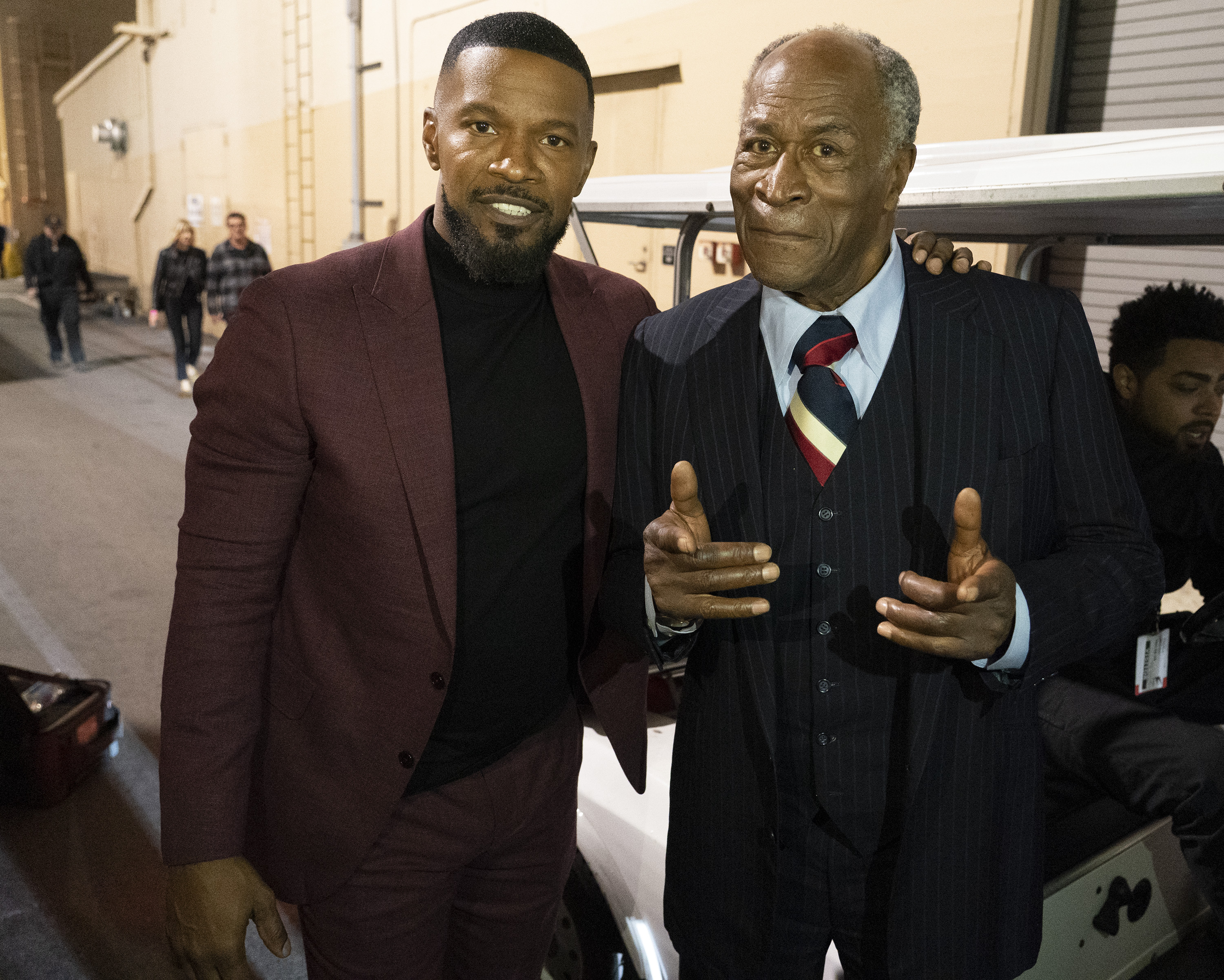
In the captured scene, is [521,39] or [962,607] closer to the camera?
[962,607]

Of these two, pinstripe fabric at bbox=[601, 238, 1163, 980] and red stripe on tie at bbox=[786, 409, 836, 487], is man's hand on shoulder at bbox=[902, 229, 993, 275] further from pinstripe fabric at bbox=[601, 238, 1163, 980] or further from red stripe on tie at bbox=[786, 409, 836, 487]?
red stripe on tie at bbox=[786, 409, 836, 487]

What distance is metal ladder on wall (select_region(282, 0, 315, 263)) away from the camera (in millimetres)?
14586

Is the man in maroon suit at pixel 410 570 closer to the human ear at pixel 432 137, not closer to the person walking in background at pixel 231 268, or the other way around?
the human ear at pixel 432 137

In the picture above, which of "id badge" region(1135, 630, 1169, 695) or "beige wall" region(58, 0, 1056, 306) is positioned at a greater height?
"beige wall" region(58, 0, 1056, 306)

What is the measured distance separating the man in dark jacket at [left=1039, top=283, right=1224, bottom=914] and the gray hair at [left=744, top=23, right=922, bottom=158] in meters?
1.58

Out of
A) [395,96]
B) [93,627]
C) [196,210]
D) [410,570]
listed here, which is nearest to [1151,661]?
[410,570]

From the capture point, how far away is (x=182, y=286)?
1224 cm

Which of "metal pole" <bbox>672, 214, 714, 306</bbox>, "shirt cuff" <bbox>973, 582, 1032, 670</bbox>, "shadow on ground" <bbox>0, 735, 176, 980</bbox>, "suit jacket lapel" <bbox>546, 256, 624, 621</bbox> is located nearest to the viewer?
"shirt cuff" <bbox>973, 582, 1032, 670</bbox>

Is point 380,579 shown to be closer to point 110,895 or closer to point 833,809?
point 833,809

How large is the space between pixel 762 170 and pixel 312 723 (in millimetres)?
1228

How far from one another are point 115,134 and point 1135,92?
24.6 meters

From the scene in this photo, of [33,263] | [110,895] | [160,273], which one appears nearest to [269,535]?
[110,895]

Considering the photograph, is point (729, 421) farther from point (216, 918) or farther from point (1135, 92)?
point (1135, 92)

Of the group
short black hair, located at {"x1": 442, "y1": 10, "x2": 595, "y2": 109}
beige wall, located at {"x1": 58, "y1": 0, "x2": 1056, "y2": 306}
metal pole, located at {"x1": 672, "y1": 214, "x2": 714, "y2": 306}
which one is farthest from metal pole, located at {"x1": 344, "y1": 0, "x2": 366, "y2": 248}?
short black hair, located at {"x1": 442, "y1": 10, "x2": 595, "y2": 109}
